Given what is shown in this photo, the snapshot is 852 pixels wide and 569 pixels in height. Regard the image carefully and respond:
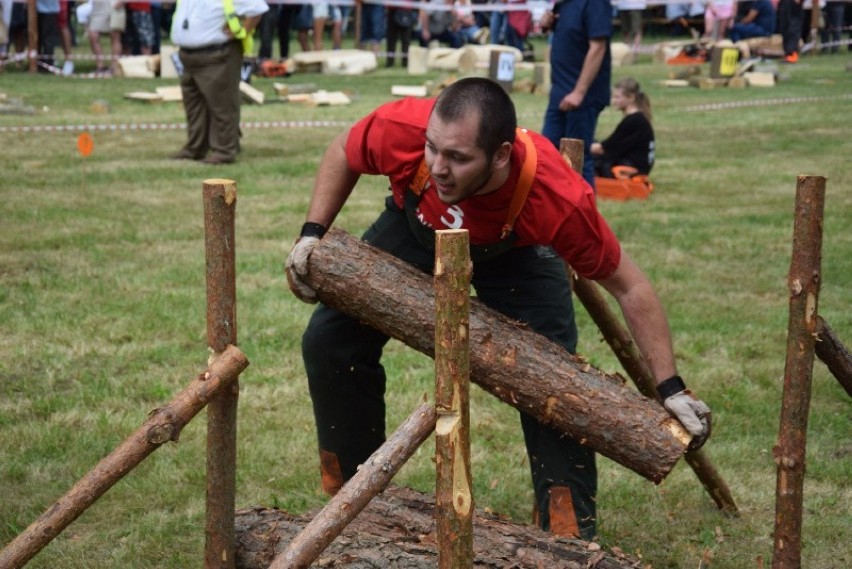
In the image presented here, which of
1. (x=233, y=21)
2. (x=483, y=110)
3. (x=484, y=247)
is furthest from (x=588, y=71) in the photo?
(x=483, y=110)

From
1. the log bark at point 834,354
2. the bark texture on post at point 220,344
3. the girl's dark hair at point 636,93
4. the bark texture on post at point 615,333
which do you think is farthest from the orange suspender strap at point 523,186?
the girl's dark hair at point 636,93

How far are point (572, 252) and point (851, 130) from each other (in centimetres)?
1174

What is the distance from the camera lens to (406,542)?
343 centimetres

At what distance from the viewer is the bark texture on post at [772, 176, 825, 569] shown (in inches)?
126

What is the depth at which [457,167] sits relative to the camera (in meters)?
3.30

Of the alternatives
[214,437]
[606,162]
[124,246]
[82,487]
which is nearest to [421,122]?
[214,437]

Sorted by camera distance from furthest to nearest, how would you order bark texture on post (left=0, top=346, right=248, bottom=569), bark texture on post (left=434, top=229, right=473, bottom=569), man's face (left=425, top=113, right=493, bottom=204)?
man's face (left=425, top=113, right=493, bottom=204) → bark texture on post (left=0, top=346, right=248, bottom=569) → bark texture on post (left=434, top=229, right=473, bottom=569)

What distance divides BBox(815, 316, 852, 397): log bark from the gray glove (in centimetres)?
150

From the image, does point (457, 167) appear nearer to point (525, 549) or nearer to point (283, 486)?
point (525, 549)

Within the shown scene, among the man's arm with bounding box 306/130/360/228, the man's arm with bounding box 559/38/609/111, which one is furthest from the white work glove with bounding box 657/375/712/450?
the man's arm with bounding box 559/38/609/111

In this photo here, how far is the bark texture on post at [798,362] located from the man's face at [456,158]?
86cm

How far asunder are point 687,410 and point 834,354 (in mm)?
594

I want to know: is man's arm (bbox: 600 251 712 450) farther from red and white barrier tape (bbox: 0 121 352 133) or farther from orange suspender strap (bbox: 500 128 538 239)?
red and white barrier tape (bbox: 0 121 352 133)

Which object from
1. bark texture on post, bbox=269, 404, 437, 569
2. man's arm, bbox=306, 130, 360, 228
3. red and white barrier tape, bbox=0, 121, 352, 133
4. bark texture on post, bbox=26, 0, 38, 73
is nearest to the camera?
bark texture on post, bbox=269, 404, 437, 569
